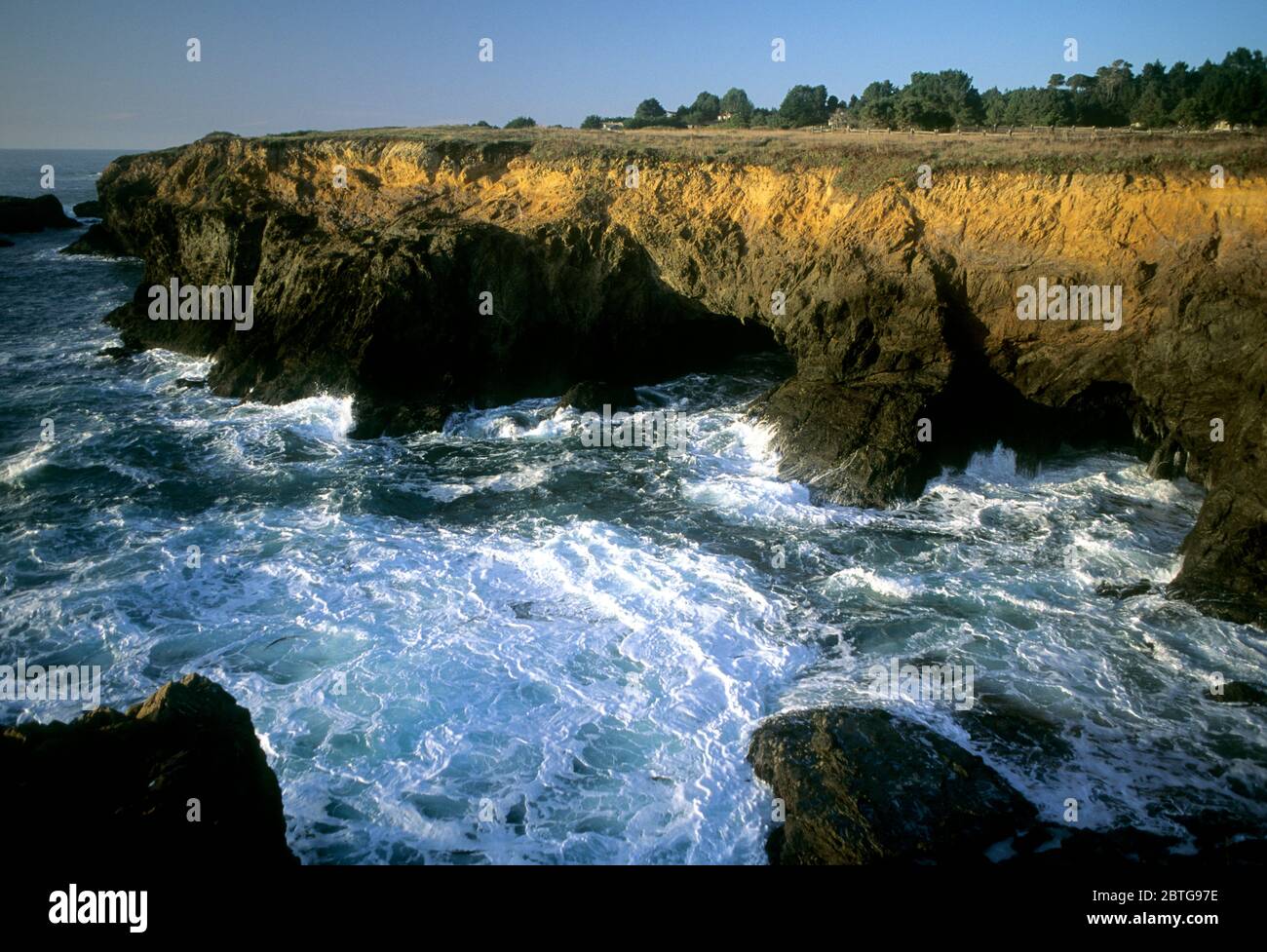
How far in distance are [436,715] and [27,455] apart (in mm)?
14504

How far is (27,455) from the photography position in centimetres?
1917

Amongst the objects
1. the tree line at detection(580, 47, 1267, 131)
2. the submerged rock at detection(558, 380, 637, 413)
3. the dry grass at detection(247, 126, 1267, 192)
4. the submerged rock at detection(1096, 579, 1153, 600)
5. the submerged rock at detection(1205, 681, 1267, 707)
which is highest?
the tree line at detection(580, 47, 1267, 131)

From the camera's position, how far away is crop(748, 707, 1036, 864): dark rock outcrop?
29.0ft

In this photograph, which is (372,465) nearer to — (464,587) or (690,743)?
(464,587)

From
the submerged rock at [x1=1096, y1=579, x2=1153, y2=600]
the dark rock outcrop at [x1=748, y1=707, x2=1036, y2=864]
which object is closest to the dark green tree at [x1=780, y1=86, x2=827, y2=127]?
the submerged rock at [x1=1096, y1=579, x2=1153, y2=600]

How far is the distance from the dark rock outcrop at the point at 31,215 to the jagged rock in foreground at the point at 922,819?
63.1m

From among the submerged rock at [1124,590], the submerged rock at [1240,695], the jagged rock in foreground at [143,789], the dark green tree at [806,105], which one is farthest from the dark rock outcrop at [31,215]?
the submerged rock at [1240,695]

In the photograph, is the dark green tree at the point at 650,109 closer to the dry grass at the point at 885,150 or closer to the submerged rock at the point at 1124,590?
the dry grass at the point at 885,150

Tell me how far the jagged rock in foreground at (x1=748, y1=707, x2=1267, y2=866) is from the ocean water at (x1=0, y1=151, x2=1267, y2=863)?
0.37 metres

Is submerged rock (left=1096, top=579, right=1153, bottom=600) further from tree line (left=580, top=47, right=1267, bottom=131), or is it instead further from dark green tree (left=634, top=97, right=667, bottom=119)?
dark green tree (left=634, top=97, right=667, bottom=119)

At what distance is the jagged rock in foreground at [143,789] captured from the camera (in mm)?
6434

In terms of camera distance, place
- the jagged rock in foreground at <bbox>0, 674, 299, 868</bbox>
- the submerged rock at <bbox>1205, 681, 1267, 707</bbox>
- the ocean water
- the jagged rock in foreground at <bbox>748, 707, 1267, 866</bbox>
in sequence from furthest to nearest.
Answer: the submerged rock at <bbox>1205, 681, 1267, 707</bbox> → the ocean water → the jagged rock in foreground at <bbox>748, 707, 1267, 866</bbox> → the jagged rock in foreground at <bbox>0, 674, 299, 868</bbox>
